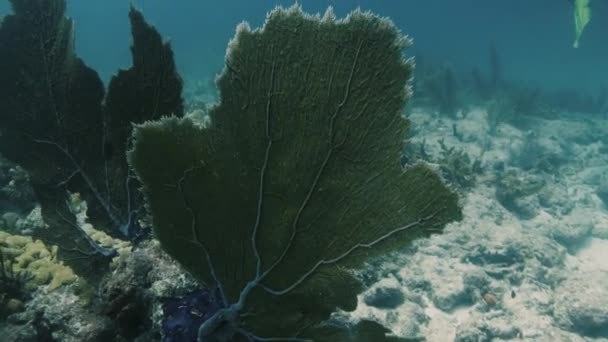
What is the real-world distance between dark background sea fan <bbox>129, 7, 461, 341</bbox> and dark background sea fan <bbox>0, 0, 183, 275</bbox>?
4.22 ft

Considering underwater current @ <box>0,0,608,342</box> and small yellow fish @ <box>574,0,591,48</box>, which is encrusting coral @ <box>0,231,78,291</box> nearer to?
underwater current @ <box>0,0,608,342</box>

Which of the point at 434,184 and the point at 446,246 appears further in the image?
the point at 446,246

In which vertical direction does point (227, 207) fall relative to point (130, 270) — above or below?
above

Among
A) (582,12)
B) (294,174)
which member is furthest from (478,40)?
(294,174)

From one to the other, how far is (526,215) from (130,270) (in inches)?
422

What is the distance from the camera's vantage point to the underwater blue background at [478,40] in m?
47.1

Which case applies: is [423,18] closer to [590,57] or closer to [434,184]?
[590,57]

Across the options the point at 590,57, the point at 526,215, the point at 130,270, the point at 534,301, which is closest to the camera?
the point at 130,270

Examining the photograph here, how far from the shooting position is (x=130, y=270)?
114 inches

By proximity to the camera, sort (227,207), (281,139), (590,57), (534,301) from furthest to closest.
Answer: (590,57)
(534,301)
(227,207)
(281,139)

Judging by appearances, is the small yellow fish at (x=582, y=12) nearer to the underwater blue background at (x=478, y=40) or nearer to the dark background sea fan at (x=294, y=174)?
the dark background sea fan at (x=294, y=174)

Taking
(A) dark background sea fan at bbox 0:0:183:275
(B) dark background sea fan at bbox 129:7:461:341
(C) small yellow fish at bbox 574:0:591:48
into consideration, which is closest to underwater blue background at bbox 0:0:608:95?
(C) small yellow fish at bbox 574:0:591:48

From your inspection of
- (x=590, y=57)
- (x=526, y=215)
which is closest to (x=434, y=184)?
(x=526, y=215)

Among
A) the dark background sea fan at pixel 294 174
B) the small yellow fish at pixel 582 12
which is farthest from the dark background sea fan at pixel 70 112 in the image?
the small yellow fish at pixel 582 12
